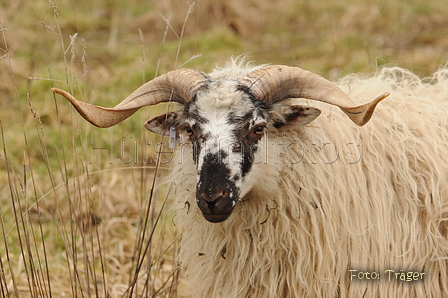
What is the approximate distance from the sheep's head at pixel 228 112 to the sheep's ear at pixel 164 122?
0.31 feet

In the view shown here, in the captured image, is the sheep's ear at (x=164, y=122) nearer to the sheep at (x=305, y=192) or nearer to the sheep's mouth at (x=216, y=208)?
the sheep at (x=305, y=192)

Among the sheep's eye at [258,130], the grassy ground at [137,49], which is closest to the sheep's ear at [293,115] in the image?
the sheep's eye at [258,130]

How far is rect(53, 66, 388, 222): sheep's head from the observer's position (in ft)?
8.87

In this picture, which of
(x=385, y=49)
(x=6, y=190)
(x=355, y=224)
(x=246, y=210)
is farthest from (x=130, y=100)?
(x=385, y=49)

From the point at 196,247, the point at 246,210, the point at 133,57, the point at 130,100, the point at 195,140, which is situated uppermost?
the point at 133,57

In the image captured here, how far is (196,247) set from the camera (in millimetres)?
3342

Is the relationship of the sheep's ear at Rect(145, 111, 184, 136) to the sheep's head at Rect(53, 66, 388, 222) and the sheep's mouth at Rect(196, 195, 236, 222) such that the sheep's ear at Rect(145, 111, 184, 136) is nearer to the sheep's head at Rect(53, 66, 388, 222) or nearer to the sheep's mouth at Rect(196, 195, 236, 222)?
the sheep's head at Rect(53, 66, 388, 222)

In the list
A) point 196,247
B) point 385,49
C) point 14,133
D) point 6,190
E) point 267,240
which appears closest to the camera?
point 267,240

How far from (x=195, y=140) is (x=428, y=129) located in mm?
1548

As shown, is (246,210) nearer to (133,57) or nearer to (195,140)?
(195,140)

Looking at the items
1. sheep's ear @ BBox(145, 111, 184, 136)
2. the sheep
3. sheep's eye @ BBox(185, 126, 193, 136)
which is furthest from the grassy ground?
sheep's eye @ BBox(185, 126, 193, 136)

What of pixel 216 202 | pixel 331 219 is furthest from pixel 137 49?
pixel 216 202

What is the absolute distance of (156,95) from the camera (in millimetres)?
3188

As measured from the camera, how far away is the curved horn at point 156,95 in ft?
9.91
